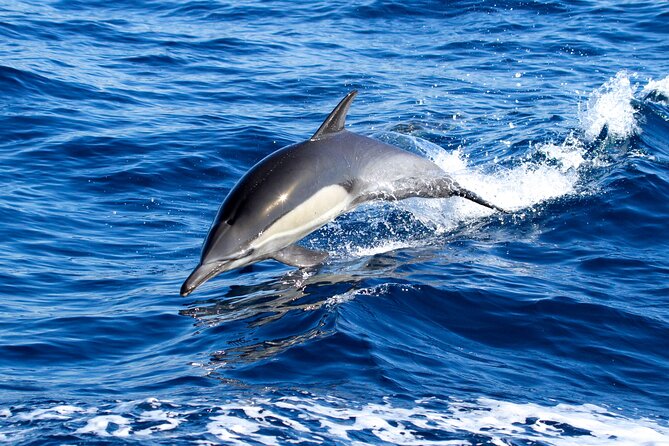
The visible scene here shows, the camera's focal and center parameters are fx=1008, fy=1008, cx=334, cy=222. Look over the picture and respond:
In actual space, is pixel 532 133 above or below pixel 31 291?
above

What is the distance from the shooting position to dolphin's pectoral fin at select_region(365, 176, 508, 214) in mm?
9859

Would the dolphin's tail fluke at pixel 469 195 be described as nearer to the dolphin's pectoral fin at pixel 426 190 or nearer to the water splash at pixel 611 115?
the dolphin's pectoral fin at pixel 426 190

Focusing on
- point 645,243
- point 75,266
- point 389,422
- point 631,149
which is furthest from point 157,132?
point 389,422

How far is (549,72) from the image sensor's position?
63.3 feet

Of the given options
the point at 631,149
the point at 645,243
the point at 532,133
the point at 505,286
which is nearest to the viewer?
the point at 505,286

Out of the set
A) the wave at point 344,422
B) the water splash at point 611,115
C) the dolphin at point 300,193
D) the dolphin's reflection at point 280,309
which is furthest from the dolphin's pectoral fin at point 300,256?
the water splash at point 611,115

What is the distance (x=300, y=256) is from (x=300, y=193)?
0.80 metres

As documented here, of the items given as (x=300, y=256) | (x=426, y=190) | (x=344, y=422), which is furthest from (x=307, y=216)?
(x=344, y=422)

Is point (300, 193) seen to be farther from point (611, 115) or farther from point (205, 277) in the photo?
point (611, 115)

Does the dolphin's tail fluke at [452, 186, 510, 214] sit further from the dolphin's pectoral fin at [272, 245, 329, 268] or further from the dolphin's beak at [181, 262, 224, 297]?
the dolphin's beak at [181, 262, 224, 297]

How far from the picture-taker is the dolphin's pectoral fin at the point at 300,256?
9.02 m

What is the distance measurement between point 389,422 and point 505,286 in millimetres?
3018

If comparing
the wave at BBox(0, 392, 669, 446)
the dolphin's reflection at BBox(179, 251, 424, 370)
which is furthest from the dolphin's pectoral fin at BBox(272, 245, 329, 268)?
the wave at BBox(0, 392, 669, 446)

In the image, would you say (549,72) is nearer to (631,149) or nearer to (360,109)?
(360,109)
